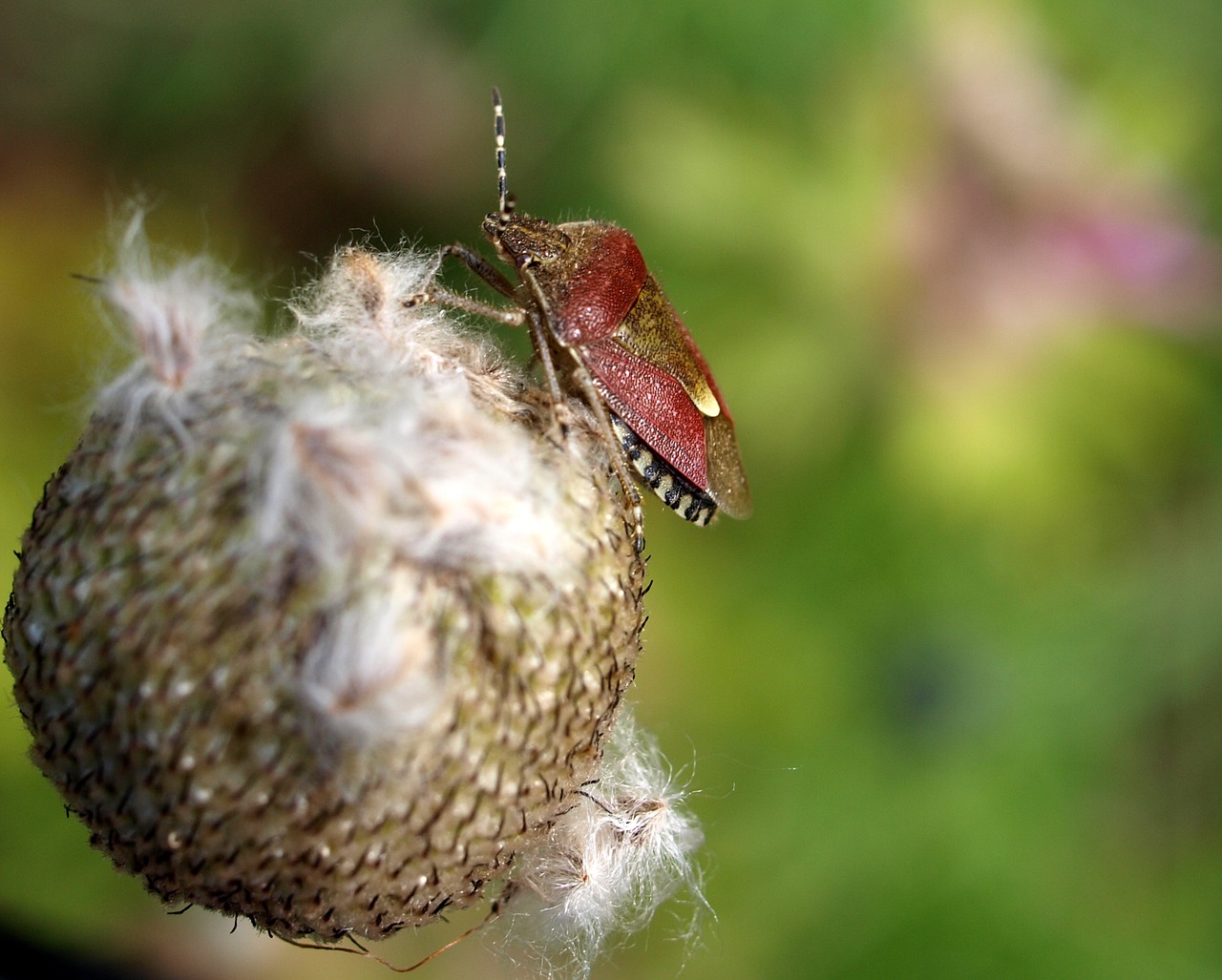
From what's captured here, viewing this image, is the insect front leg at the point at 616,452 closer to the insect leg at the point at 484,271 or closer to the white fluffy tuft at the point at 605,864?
the insect leg at the point at 484,271

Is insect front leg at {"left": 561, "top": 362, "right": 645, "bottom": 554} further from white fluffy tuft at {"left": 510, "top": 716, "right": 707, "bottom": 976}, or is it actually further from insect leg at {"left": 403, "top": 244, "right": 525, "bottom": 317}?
white fluffy tuft at {"left": 510, "top": 716, "right": 707, "bottom": 976}

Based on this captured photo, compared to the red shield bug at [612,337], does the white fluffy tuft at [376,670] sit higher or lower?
lower

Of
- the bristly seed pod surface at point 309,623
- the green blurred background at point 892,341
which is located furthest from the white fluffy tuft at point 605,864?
the green blurred background at point 892,341

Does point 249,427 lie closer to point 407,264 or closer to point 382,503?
point 382,503

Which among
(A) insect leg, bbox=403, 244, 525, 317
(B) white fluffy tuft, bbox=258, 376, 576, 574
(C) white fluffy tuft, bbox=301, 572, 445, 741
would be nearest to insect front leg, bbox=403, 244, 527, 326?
(A) insect leg, bbox=403, 244, 525, 317

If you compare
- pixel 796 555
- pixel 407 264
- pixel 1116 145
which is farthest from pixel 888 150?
pixel 407 264

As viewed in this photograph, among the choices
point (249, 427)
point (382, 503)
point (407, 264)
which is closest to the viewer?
point (382, 503)

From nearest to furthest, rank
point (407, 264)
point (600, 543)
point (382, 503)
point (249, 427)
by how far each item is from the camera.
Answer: point (382, 503) < point (249, 427) < point (600, 543) < point (407, 264)
